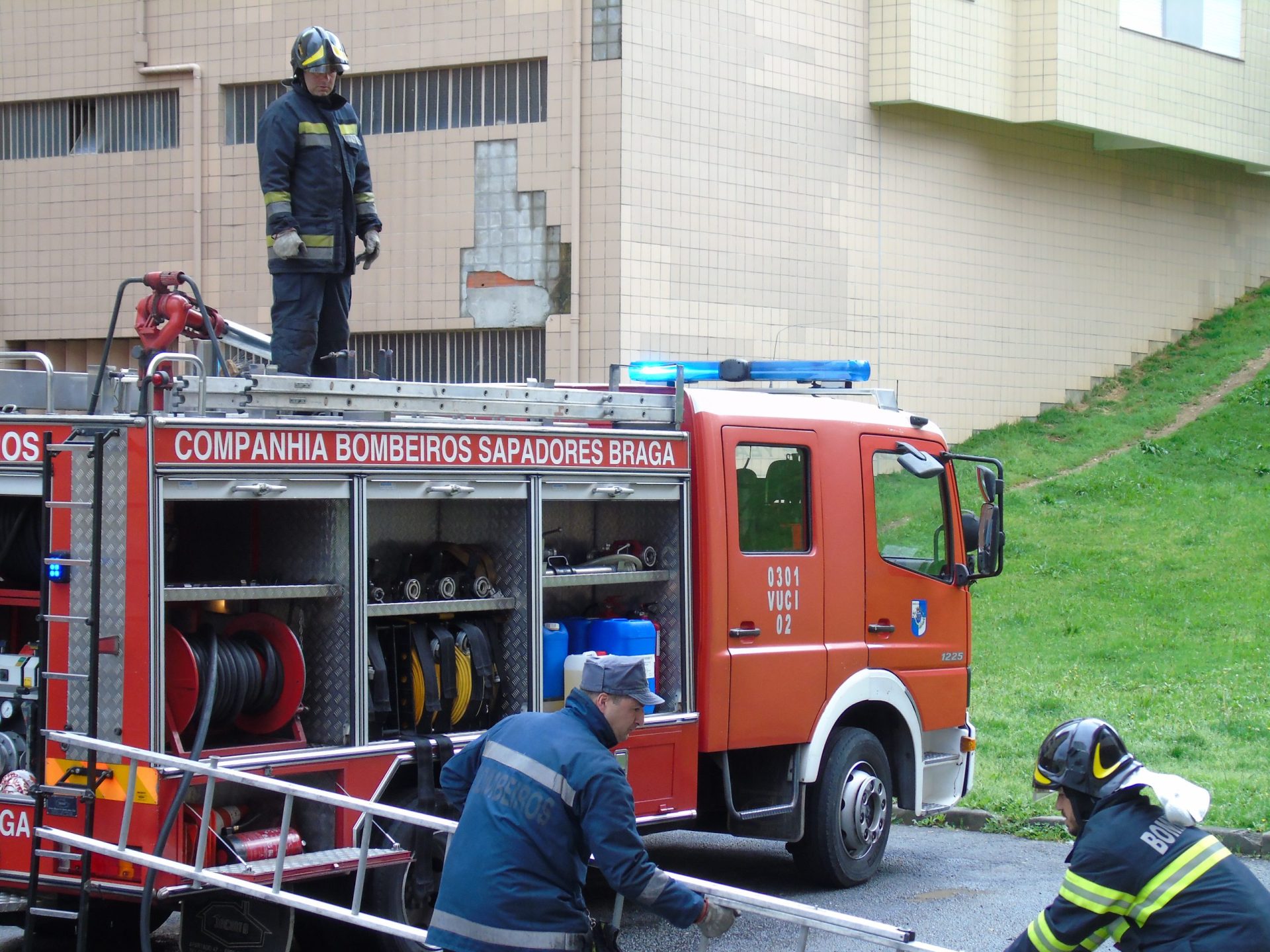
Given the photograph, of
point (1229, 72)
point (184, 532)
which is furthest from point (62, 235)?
point (1229, 72)

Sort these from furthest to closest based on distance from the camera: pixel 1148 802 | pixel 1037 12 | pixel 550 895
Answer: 1. pixel 1037 12
2. pixel 550 895
3. pixel 1148 802

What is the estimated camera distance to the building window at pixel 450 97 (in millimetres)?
18844

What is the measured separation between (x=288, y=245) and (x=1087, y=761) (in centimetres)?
507

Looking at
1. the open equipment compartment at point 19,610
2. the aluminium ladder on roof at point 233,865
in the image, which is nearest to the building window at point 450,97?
the open equipment compartment at point 19,610

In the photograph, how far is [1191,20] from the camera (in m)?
24.3

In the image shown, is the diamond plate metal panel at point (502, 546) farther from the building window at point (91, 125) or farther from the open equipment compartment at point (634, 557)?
the building window at point (91, 125)

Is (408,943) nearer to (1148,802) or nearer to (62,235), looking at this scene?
(1148,802)

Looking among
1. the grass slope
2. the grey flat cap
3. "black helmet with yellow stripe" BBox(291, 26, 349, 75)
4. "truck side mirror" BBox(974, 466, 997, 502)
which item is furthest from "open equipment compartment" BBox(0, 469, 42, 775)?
the grass slope

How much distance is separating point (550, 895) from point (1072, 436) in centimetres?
1900

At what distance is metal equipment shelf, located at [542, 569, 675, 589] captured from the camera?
758cm

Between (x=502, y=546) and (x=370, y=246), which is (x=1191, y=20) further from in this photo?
(x=502, y=546)

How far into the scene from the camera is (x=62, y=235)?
20.9 metres

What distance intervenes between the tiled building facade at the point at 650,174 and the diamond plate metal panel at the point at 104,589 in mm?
12493

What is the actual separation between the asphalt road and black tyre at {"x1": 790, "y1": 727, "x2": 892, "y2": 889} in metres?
0.14
